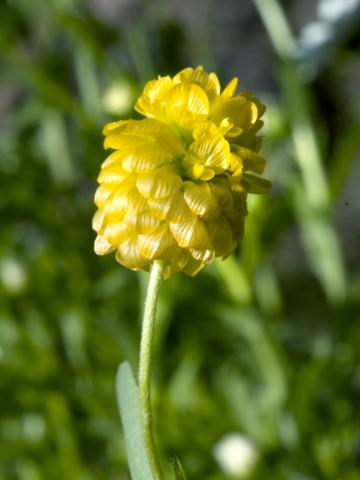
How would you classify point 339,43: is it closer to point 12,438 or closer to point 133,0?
point 12,438

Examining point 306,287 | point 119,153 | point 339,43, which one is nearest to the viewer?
point 119,153

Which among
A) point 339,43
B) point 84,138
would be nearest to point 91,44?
point 84,138

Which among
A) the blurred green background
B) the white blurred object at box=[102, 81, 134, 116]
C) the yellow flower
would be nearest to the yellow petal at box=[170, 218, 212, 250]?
the yellow flower

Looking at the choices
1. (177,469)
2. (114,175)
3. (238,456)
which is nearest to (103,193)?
(114,175)

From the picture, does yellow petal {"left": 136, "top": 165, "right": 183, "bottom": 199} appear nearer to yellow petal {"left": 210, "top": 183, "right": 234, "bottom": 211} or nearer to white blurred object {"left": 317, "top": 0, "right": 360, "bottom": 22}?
yellow petal {"left": 210, "top": 183, "right": 234, "bottom": 211}

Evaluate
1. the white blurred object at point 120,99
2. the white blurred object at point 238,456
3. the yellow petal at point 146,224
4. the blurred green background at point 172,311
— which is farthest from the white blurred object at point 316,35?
the yellow petal at point 146,224

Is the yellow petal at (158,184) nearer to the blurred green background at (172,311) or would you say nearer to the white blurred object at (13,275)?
the blurred green background at (172,311)
